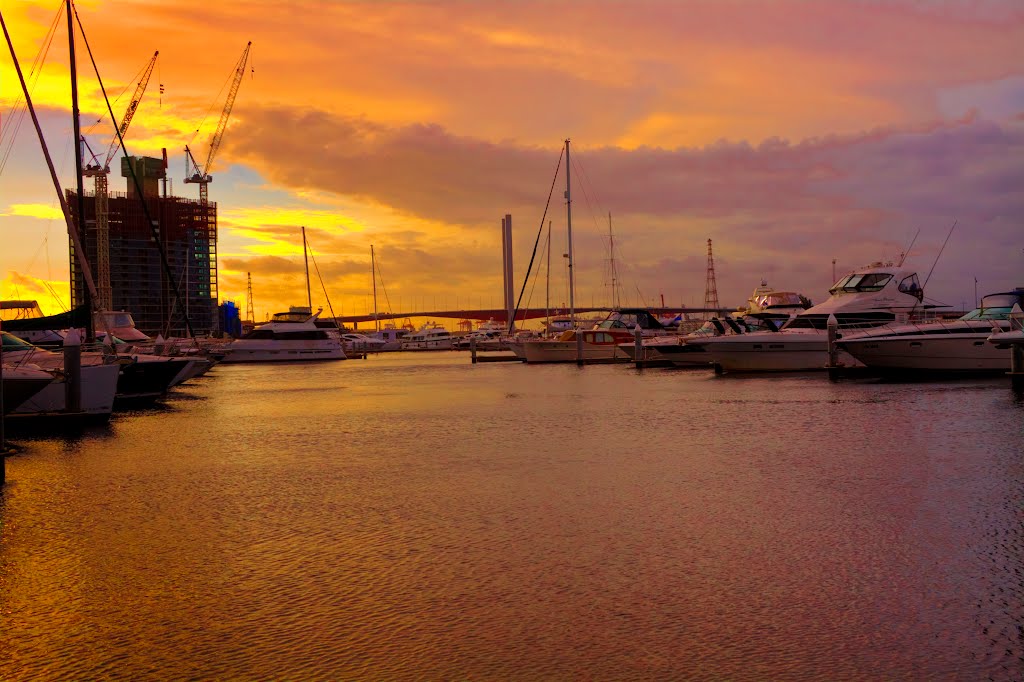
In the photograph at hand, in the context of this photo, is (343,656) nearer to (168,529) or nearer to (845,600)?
(845,600)

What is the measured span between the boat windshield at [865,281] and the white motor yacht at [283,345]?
52.9 meters

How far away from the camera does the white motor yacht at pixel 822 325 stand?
42.4 metres

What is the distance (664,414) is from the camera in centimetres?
2428

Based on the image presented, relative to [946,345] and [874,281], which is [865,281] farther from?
[946,345]

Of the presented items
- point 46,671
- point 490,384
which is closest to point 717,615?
point 46,671

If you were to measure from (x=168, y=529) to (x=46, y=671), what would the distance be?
15.2 ft

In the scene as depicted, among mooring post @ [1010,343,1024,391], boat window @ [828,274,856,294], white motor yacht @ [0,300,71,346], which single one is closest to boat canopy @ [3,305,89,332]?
white motor yacht @ [0,300,71,346]

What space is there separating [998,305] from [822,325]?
9.15 meters

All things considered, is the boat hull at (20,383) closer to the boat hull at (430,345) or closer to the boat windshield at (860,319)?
the boat windshield at (860,319)

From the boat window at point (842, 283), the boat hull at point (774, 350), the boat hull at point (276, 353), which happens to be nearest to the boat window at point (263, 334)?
the boat hull at point (276, 353)

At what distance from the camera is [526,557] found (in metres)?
9.08

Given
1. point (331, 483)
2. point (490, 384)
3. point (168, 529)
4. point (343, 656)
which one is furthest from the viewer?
point (490, 384)

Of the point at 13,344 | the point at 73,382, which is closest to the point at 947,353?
the point at 73,382

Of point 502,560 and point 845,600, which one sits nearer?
point 845,600
